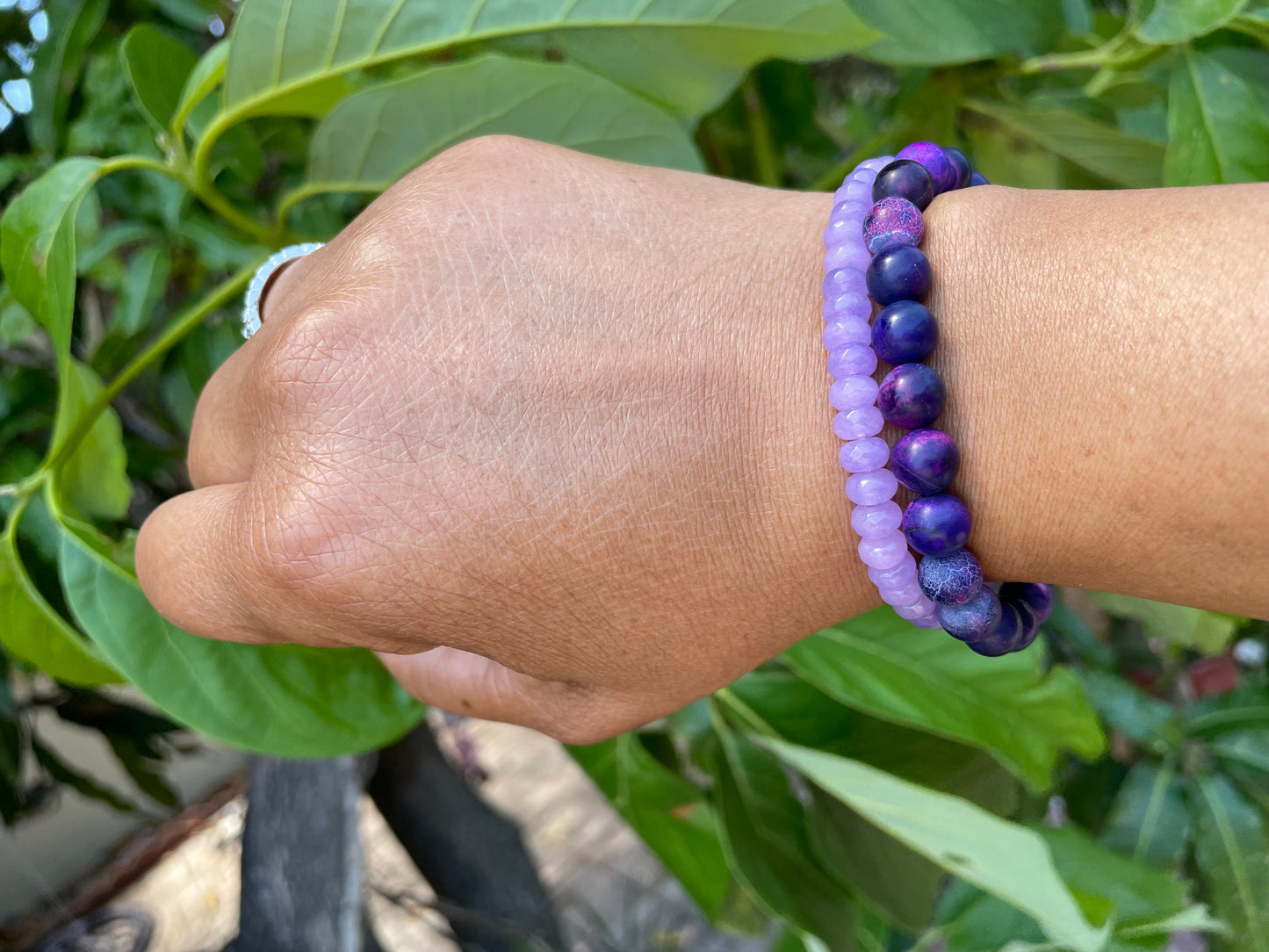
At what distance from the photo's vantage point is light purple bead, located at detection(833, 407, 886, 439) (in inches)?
14.9

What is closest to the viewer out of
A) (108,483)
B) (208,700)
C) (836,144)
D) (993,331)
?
(993,331)

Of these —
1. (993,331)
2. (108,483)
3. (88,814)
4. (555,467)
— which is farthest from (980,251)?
(88,814)

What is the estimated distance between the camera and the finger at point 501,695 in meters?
0.47

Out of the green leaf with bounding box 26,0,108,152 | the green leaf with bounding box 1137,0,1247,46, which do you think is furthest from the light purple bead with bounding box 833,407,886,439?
the green leaf with bounding box 26,0,108,152

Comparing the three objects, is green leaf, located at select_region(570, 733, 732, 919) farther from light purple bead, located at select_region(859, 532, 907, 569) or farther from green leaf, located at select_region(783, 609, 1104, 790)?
light purple bead, located at select_region(859, 532, 907, 569)

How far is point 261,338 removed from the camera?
46 centimetres

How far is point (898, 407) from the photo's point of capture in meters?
0.37

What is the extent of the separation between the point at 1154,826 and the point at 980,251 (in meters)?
0.78

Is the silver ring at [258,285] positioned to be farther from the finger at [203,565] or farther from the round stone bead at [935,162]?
the round stone bead at [935,162]

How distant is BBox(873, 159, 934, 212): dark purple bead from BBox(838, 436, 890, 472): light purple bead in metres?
0.11

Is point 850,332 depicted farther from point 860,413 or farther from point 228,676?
point 228,676

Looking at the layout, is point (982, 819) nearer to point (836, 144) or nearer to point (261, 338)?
point (261, 338)

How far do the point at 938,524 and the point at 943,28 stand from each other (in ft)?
1.17

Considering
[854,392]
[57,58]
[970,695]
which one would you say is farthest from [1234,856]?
[57,58]
